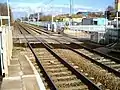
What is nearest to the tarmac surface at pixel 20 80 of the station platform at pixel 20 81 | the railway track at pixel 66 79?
the station platform at pixel 20 81

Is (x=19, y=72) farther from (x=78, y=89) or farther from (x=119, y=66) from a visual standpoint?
(x=119, y=66)

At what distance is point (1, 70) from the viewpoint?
8922 millimetres

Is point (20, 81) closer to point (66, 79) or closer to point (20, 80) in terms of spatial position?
point (20, 80)

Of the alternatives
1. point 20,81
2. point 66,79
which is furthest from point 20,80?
point 66,79

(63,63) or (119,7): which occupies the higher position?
(119,7)

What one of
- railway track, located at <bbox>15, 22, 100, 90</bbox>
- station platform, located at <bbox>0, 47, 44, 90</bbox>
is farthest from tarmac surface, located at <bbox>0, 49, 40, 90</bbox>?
railway track, located at <bbox>15, 22, 100, 90</bbox>

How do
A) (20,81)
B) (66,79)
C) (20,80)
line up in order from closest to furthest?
(20,81)
(20,80)
(66,79)

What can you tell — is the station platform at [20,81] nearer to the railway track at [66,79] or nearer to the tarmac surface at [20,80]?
the tarmac surface at [20,80]

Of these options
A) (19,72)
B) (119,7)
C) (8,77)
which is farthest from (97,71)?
(119,7)

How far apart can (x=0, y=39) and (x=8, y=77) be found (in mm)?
1327

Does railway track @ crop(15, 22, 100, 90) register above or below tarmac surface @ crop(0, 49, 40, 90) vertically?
below

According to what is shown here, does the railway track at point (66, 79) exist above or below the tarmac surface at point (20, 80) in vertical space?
below

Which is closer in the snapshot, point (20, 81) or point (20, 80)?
point (20, 81)

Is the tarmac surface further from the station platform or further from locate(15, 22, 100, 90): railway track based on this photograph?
locate(15, 22, 100, 90): railway track
